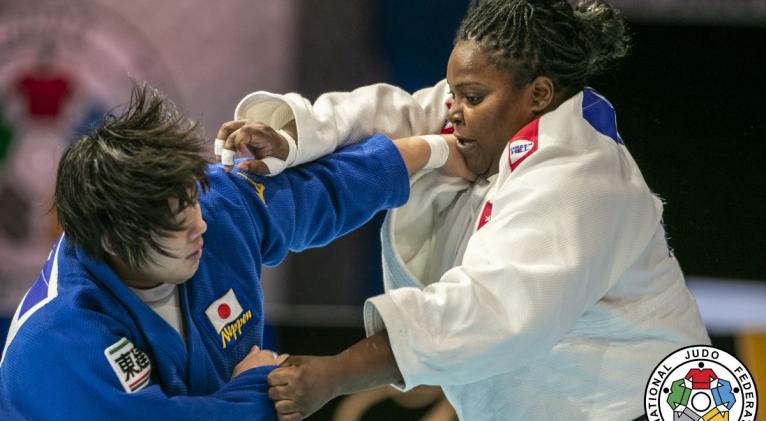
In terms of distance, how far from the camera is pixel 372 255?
4.02 m

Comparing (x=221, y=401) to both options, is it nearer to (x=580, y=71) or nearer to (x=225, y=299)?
(x=225, y=299)

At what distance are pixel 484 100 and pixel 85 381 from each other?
3.50 ft

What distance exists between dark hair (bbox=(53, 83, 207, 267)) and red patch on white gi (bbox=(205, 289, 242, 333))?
0.22m

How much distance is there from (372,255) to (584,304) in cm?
202

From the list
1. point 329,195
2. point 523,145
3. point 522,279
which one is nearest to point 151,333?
point 329,195

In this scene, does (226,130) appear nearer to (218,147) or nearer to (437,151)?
(218,147)

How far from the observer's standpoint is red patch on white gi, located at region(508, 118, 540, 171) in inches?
84.5

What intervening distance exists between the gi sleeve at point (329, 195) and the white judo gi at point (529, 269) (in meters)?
0.05

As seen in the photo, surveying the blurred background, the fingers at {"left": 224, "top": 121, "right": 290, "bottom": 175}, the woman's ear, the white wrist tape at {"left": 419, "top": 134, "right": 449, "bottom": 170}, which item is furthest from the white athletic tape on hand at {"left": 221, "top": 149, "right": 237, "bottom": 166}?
the blurred background

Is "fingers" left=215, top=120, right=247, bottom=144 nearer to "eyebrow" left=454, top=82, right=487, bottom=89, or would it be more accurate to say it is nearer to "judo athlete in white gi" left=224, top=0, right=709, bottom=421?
"judo athlete in white gi" left=224, top=0, right=709, bottom=421

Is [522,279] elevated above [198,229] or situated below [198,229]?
below

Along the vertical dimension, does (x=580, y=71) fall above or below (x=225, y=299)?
above

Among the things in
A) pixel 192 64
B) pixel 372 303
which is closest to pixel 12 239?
pixel 192 64

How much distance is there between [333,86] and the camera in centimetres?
396
